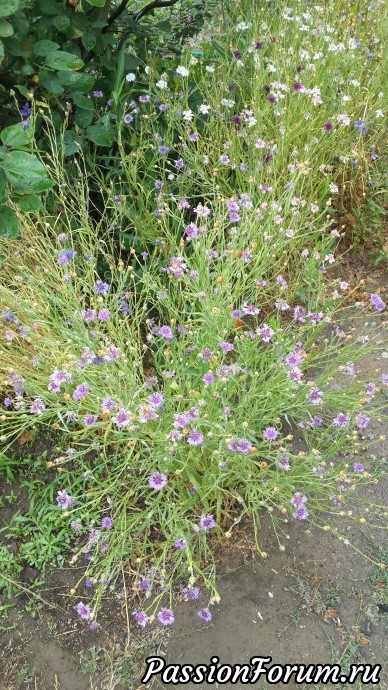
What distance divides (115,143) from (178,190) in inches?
14.3

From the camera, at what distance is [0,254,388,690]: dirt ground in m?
1.63

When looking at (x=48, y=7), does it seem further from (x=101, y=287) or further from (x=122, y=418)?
(x=122, y=418)

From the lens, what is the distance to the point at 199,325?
209 cm

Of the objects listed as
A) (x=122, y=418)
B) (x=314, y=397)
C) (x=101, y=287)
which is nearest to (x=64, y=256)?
(x=101, y=287)

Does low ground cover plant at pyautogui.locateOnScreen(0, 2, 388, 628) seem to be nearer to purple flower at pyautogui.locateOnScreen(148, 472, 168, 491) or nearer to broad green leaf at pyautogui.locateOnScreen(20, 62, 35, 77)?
purple flower at pyautogui.locateOnScreen(148, 472, 168, 491)

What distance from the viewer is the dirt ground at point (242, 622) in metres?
1.63

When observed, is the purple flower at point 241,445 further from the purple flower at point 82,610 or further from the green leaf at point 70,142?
the green leaf at point 70,142

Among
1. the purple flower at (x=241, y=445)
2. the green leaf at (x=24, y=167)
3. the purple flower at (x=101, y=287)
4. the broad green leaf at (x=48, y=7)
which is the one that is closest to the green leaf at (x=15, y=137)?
the green leaf at (x=24, y=167)

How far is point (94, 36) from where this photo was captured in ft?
7.06

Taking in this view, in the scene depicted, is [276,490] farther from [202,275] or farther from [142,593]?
[202,275]

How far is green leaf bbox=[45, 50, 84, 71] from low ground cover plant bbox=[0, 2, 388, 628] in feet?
0.70

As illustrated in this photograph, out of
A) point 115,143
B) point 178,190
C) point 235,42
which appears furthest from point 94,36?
point 235,42

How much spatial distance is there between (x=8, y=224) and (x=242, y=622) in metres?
1.38

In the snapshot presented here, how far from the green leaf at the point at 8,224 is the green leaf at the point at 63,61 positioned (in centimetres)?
71
